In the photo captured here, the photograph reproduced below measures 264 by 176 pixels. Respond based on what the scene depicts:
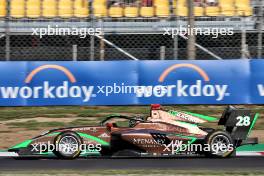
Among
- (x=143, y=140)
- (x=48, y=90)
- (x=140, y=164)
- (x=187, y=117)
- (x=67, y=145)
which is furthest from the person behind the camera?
(x=48, y=90)

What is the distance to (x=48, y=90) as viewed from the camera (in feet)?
51.2

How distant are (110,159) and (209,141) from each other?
162 centimetres

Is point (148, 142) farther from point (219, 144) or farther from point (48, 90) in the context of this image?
point (48, 90)

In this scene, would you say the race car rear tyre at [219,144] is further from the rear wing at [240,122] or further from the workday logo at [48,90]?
the workday logo at [48,90]

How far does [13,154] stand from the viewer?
10.6 m

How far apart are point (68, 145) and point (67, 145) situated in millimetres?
17

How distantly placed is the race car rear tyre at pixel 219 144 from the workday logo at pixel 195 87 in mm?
5914

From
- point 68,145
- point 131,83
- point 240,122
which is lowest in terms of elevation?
point 68,145

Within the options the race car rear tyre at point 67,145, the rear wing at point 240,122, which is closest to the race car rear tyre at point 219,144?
the rear wing at point 240,122

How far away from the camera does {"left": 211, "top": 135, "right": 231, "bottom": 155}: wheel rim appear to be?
31.3 ft

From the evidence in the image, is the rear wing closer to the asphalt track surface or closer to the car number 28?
the car number 28

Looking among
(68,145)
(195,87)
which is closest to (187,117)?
(68,145)

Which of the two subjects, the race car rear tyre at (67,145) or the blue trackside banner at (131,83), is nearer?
the race car rear tyre at (67,145)

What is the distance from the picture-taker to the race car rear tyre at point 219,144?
9.52 m
